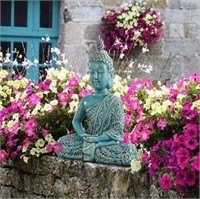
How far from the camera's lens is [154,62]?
31.1ft

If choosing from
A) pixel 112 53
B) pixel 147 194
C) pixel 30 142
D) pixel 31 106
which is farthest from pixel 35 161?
pixel 112 53

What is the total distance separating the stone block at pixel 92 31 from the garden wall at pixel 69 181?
4.31 metres

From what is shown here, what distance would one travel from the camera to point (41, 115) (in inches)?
205

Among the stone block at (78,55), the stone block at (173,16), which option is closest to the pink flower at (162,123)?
the stone block at (78,55)

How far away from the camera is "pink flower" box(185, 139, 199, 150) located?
162 inches

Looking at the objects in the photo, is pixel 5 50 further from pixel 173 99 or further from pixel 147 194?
pixel 147 194

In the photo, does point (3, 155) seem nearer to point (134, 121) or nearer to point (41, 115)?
point (41, 115)

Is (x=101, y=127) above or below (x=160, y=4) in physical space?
below

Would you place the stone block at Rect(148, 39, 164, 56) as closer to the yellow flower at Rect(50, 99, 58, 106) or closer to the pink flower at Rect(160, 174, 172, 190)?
the yellow flower at Rect(50, 99, 58, 106)

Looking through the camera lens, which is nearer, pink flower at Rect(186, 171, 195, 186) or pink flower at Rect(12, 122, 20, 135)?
pink flower at Rect(186, 171, 195, 186)

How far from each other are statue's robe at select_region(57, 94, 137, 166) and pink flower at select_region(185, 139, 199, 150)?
53 cm

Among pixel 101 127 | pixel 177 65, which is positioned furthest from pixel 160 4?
pixel 101 127

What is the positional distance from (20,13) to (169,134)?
208 inches

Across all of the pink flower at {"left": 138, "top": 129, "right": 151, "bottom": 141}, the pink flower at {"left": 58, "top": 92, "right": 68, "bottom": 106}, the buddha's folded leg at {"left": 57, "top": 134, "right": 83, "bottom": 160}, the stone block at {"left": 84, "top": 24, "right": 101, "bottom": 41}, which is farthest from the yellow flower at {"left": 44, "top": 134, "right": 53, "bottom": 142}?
the stone block at {"left": 84, "top": 24, "right": 101, "bottom": 41}
